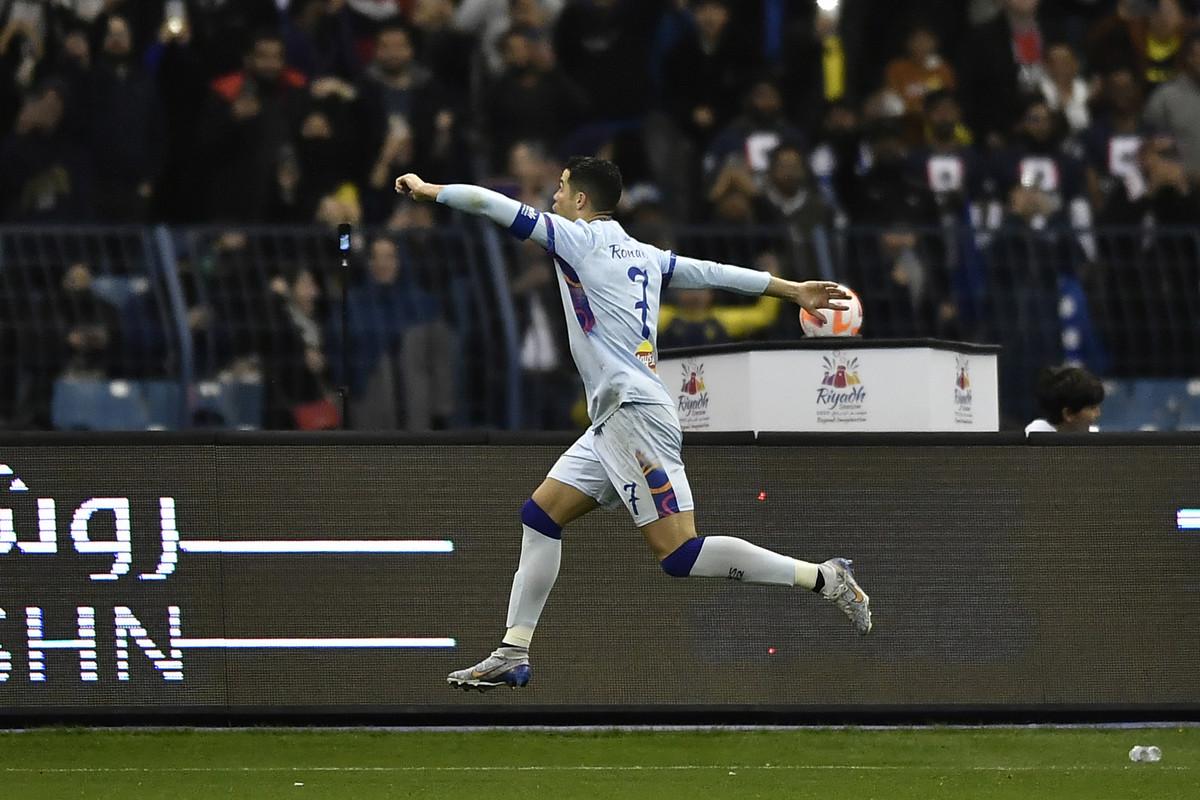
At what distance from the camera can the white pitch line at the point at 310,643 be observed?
9.30 meters

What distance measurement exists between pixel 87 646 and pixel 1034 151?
936cm

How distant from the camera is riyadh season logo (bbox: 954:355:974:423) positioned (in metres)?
9.74

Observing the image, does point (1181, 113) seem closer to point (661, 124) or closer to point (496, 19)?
point (661, 124)

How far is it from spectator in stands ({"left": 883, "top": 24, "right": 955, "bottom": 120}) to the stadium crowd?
0.09ft

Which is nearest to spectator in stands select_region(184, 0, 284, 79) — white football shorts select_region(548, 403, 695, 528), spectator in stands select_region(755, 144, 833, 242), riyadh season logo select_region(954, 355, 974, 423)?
spectator in stands select_region(755, 144, 833, 242)

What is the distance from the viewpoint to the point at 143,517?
9312 millimetres

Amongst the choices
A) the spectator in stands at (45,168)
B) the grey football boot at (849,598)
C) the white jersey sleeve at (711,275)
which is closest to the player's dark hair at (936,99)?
the spectator in stands at (45,168)

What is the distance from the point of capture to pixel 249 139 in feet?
49.2

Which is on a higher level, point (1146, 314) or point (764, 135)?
point (764, 135)

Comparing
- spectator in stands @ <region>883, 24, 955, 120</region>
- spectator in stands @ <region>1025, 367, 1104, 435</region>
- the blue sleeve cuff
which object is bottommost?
spectator in stands @ <region>1025, 367, 1104, 435</region>

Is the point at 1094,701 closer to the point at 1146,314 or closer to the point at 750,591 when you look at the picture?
the point at 750,591

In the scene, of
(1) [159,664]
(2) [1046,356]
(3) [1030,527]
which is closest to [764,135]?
(2) [1046,356]

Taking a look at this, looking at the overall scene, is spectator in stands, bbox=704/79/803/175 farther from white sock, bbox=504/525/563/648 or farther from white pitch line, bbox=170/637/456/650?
white sock, bbox=504/525/563/648

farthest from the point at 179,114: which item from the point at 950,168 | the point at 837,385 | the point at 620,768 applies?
the point at 620,768
